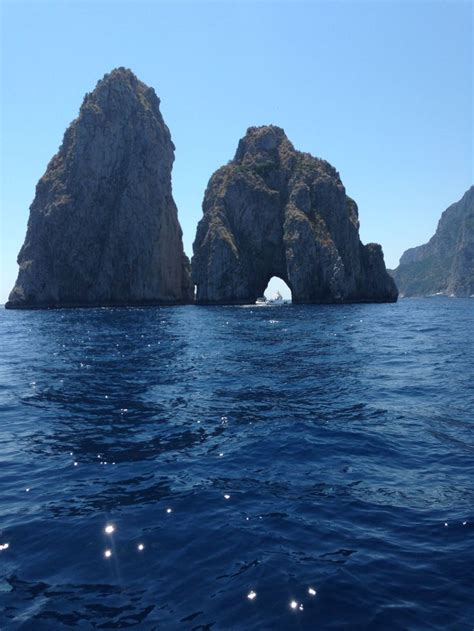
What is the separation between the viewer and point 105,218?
12925 centimetres

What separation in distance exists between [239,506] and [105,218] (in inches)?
5097

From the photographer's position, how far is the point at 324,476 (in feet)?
35.3

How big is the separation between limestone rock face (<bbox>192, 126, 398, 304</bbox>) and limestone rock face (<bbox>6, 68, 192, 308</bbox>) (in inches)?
600

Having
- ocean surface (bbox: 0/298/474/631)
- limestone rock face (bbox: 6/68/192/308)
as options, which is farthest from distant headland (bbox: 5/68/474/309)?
ocean surface (bbox: 0/298/474/631)

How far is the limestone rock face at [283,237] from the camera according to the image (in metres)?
120

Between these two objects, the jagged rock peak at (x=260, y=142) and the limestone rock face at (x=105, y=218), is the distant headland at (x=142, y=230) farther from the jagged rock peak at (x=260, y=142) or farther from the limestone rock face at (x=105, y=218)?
the jagged rock peak at (x=260, y=142)

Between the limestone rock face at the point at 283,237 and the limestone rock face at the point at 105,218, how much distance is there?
15242 mm

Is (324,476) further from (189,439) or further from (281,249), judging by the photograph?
(281,249)

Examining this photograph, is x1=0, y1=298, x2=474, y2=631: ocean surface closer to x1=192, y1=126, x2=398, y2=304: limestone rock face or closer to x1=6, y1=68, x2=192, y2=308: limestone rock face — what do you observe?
x1=192, y1=126, x2=398, y2=304: limestone rock face

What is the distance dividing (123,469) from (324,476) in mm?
4905

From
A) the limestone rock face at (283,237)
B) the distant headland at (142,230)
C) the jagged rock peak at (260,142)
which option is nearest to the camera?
the limestone rock face at (283,237)

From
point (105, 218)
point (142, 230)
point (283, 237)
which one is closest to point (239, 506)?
point (283, 237)

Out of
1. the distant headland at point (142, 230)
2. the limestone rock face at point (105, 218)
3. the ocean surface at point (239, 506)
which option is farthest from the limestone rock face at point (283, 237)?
the ocean surface at point (239, 506)

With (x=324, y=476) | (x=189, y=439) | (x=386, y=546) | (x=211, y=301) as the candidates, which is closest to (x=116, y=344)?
(x=189, y=439)
